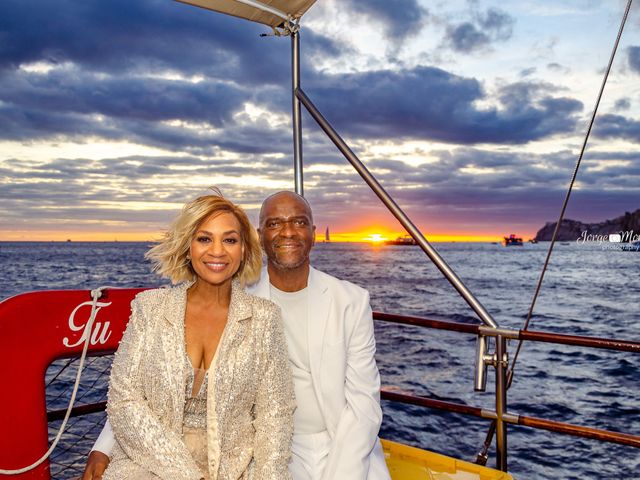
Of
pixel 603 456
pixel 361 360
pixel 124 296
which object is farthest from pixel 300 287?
pixel 603 456

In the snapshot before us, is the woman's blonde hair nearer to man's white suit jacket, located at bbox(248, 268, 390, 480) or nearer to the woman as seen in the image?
the woman

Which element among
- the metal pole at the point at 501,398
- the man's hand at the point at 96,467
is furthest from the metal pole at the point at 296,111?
the man's hand at the point at 96,467

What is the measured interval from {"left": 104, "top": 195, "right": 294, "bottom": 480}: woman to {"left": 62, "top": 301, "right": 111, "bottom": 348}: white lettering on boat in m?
0.38

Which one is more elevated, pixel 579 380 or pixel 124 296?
pixel 124 296

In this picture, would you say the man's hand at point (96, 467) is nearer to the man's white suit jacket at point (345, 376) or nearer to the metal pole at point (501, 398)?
the man's white suit jacket at point (345, 376)

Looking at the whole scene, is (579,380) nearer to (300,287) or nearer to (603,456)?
(603,456)

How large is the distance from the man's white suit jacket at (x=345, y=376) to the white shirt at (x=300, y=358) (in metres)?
0.04

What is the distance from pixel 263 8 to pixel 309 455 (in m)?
1.97

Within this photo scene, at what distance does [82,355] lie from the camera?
2059mm

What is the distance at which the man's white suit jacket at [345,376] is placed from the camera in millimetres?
1985

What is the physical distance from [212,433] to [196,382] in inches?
6.5

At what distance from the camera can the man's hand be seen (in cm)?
171

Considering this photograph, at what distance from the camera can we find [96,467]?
5.64ft

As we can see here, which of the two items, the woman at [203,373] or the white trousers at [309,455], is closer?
the woman at [203,373]
